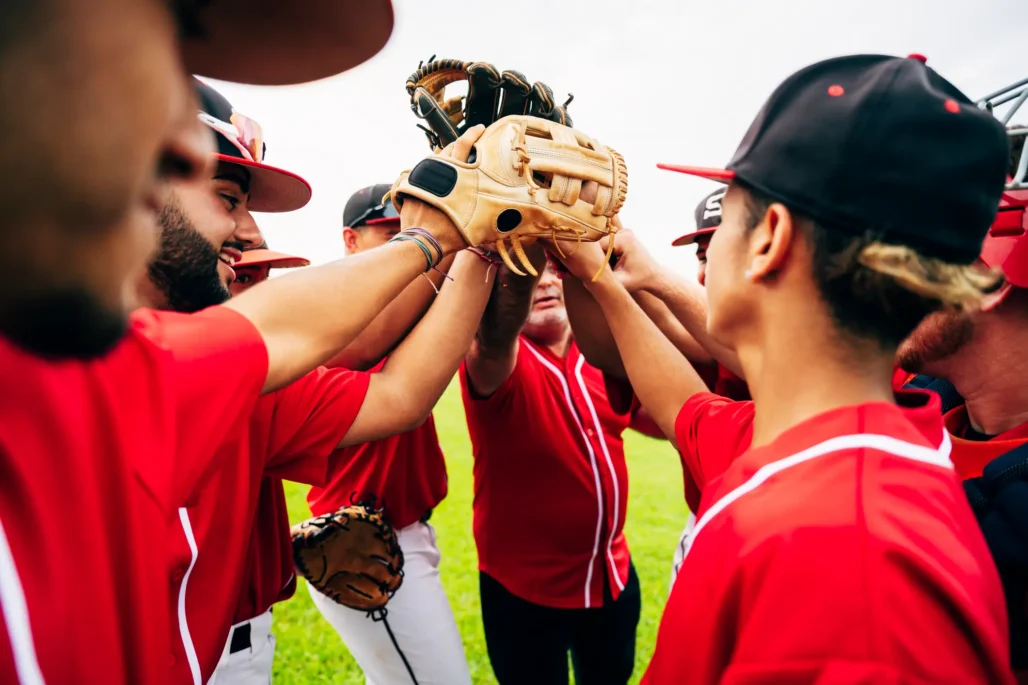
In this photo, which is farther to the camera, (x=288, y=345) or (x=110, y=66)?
(x=288, y=345)

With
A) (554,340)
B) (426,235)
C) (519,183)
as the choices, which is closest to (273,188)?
(426,235)

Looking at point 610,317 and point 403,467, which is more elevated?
point 610,317

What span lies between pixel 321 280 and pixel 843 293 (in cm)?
124

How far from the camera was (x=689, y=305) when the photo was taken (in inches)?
95.0

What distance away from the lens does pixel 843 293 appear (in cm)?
109

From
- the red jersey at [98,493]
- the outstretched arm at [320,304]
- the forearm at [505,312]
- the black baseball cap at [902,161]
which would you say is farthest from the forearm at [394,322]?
the black baseball cap at [902,161]

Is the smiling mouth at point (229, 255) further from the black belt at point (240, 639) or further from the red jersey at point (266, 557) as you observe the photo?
the black belt at point (240, 639)

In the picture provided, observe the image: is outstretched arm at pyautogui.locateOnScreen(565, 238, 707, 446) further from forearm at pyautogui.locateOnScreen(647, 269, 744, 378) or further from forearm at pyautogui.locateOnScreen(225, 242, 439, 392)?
forearm at pyautogui.locateOnScreen(225, 242, 439, 392)

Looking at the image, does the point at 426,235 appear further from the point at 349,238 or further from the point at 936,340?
the point at 349,238

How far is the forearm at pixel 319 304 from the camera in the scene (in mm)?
1340

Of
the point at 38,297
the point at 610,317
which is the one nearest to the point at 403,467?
the point at 610,317

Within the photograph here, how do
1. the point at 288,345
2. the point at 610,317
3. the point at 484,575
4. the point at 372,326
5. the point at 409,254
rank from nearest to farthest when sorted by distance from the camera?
the point at 288,345, the point at 409,254, the point at 610,317, the point at 372,326, the point at 484,575

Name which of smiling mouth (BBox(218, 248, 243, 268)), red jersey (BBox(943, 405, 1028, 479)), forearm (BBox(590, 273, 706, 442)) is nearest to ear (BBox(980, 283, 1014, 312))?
red jersey (BBox(943, 405, 1028, 479))

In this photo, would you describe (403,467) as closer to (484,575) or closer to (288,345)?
(484,575)
